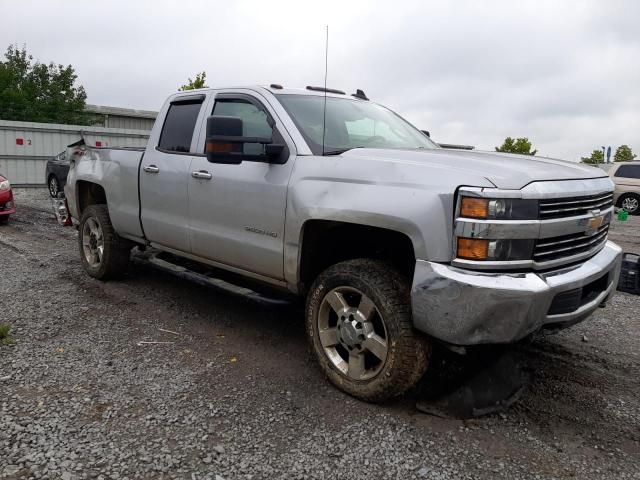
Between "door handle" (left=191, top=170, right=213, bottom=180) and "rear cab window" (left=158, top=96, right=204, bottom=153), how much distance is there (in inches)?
14.6

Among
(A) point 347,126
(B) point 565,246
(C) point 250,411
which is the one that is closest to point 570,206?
(B) point 565,246

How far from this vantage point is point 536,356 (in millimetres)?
4070

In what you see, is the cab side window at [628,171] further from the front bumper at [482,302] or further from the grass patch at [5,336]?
the grass patch at [5,336]

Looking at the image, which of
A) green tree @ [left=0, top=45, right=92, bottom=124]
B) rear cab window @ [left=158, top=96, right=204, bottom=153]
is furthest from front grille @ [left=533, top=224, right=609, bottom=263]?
green tree @ [left=0, top=45, right=92, bottom=124]

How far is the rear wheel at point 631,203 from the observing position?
17.1 metres

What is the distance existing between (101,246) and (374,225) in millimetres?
3738

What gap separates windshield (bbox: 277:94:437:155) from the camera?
12.4ft

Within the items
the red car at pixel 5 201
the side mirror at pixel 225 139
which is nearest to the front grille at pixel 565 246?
the side mirror at pixel 225 139

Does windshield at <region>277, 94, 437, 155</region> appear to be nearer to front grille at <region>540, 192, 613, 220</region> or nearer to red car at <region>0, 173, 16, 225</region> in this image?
front grille at <region>540, 192, 613, 220</region>

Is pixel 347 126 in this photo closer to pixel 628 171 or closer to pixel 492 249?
pixel 492 249

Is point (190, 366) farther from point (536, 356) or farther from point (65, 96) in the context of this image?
point (65, 96)

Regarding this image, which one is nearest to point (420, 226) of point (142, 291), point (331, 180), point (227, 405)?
point (331, 180)

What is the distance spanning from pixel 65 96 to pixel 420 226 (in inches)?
1201

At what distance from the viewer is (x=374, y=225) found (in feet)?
10.1
